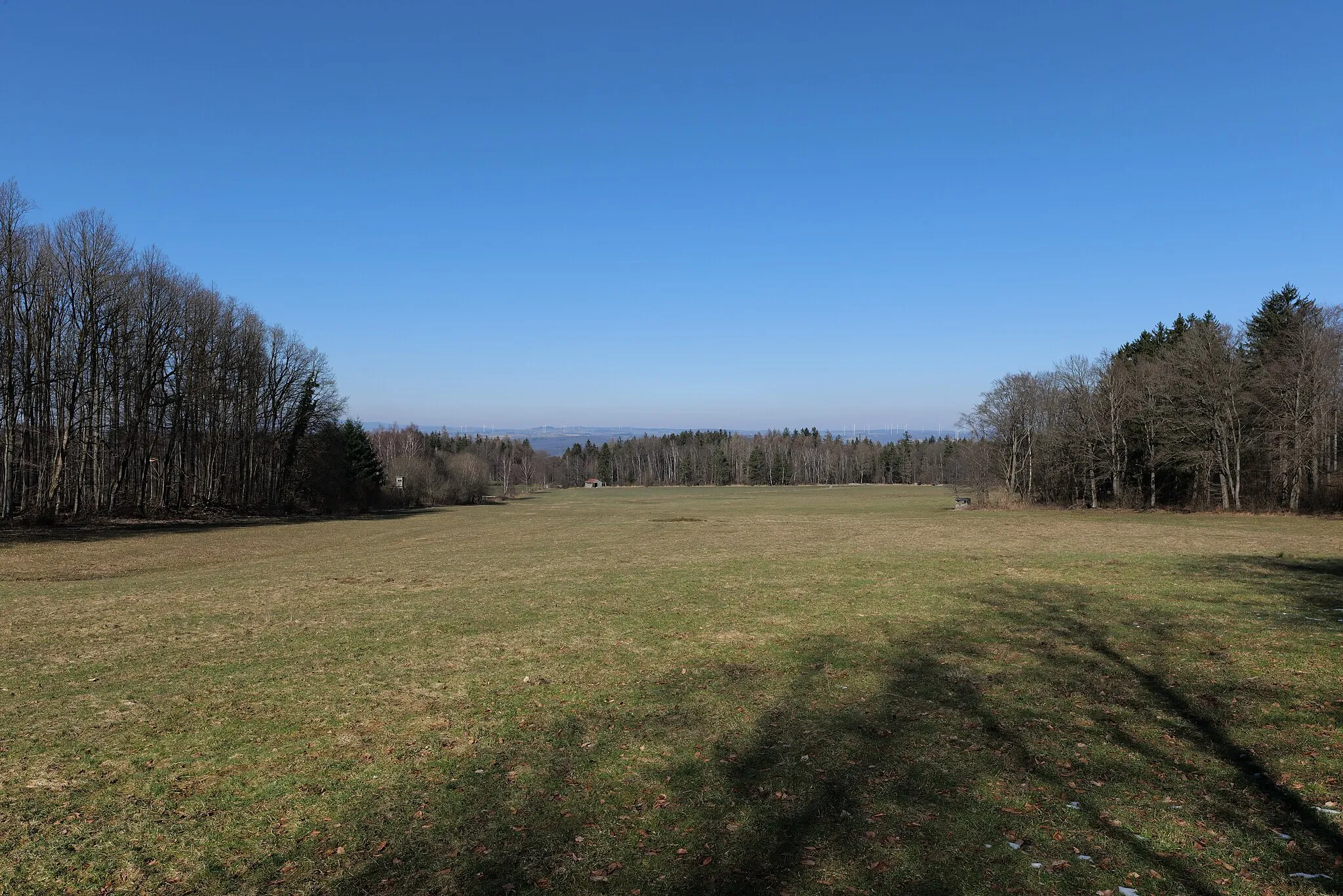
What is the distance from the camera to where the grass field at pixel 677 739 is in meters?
5.12

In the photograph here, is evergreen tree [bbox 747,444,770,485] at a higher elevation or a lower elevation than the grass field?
higher

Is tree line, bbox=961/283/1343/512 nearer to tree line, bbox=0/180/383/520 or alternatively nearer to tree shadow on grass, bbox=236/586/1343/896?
tree shadow on grass, bbox=236/586/1343/896

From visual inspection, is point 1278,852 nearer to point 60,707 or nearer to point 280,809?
point 280,809

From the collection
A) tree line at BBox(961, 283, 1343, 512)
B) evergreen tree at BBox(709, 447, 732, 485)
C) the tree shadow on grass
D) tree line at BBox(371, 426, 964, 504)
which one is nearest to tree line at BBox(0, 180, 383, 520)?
the tree shadow on grass

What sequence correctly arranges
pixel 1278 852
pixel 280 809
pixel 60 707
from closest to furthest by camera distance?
1. pixel 1278 852
2. pixel 280 809
3. pixel 60 707

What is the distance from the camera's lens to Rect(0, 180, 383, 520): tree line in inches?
1451

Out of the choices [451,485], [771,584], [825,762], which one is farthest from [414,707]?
[451,485]

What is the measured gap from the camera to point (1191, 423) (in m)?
48.7

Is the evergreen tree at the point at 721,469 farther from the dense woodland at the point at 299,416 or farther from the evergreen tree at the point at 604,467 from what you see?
the dense woodland at the point at 299,416

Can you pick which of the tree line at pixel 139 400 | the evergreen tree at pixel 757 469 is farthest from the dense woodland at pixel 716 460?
the tree line at pixel 139 400

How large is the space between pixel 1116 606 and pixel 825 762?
1097cm

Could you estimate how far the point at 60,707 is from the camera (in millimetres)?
8477

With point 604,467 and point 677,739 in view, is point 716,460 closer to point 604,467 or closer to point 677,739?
point 604,467

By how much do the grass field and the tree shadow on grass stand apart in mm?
34
